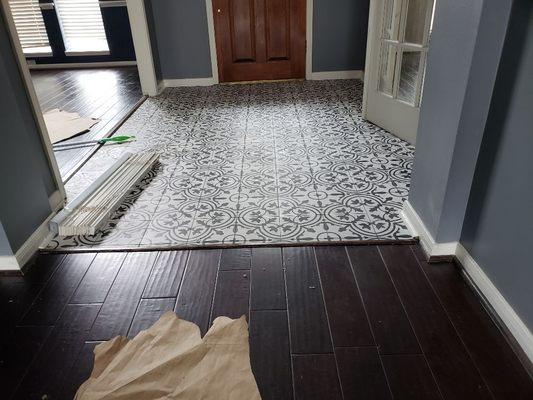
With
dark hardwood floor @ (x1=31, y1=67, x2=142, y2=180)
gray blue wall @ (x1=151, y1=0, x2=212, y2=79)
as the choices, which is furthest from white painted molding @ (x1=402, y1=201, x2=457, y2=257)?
gray blue wall @ (x1=151, y1=0, x2=212, y2=79)

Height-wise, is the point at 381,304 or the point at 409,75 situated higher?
the point at 409,75

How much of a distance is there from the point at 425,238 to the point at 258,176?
111 cm

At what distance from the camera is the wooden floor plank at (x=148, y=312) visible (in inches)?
58.9

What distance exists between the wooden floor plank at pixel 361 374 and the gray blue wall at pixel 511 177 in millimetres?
509

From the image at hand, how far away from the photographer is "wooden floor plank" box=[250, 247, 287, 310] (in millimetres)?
1581

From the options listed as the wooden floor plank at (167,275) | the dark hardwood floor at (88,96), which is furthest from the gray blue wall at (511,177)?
the dark hardwood floor at (88,96)

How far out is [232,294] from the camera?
1.63 meters

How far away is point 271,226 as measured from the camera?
204 centimetres

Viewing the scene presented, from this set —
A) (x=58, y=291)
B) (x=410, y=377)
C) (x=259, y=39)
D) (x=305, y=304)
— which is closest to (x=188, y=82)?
(x=259, y=39)

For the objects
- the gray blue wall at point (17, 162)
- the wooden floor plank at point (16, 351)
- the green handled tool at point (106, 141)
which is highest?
the gray blue wall at point (17, 162)

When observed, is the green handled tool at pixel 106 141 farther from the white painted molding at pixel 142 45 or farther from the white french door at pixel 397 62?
the white french door at pixel 397 62

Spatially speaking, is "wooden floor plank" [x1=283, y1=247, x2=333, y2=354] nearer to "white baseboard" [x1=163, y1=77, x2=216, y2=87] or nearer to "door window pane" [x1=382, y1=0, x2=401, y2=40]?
"door window pane" [x1=382, y1=0, x2=401, y2=40]

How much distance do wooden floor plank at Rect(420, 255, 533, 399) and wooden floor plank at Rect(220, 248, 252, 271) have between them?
2.46 feet

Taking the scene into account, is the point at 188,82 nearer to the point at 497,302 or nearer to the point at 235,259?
the point at 235,259
